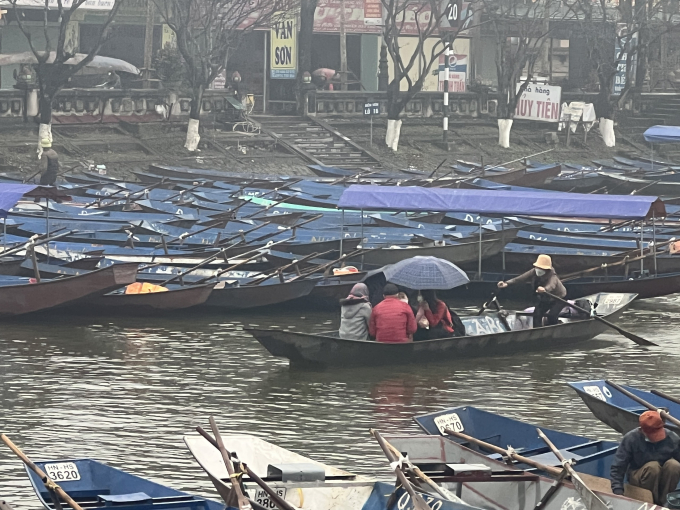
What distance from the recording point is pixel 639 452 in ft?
35.8

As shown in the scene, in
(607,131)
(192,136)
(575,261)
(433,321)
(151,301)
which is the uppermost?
(192,136)

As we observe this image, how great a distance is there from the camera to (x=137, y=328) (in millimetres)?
21844

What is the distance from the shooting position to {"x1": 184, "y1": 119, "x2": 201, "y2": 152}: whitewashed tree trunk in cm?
4191

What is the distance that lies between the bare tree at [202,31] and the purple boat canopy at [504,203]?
17.6 meters

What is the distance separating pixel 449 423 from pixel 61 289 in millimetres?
9753

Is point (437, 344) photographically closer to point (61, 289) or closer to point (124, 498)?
point (61, 289)

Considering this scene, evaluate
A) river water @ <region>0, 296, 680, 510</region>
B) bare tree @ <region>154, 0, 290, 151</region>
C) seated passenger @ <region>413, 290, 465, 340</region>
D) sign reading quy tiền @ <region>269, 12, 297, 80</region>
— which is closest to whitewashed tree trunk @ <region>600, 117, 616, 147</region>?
sign reading quy tiền @ <region>269, 12, 297, 80</region>

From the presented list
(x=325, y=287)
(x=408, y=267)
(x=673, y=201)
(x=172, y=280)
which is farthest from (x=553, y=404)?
(x=673, y=201)

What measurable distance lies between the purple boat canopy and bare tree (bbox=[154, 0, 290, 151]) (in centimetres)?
1763

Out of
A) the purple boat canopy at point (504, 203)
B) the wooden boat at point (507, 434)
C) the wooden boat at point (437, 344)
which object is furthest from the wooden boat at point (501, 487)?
the purple boat canopy at point (504, 203)

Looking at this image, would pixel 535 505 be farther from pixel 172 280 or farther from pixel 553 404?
pixel 172 280

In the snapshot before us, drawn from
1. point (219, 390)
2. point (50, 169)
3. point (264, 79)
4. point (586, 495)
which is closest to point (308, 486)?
point (586, 495)

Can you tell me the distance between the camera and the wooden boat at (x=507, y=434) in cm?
1225

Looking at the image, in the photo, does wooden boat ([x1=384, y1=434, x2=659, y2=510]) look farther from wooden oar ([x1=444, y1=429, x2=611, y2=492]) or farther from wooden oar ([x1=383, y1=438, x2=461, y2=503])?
wooden oar ([x1=383, y1=438, x2=461, y2=503])
